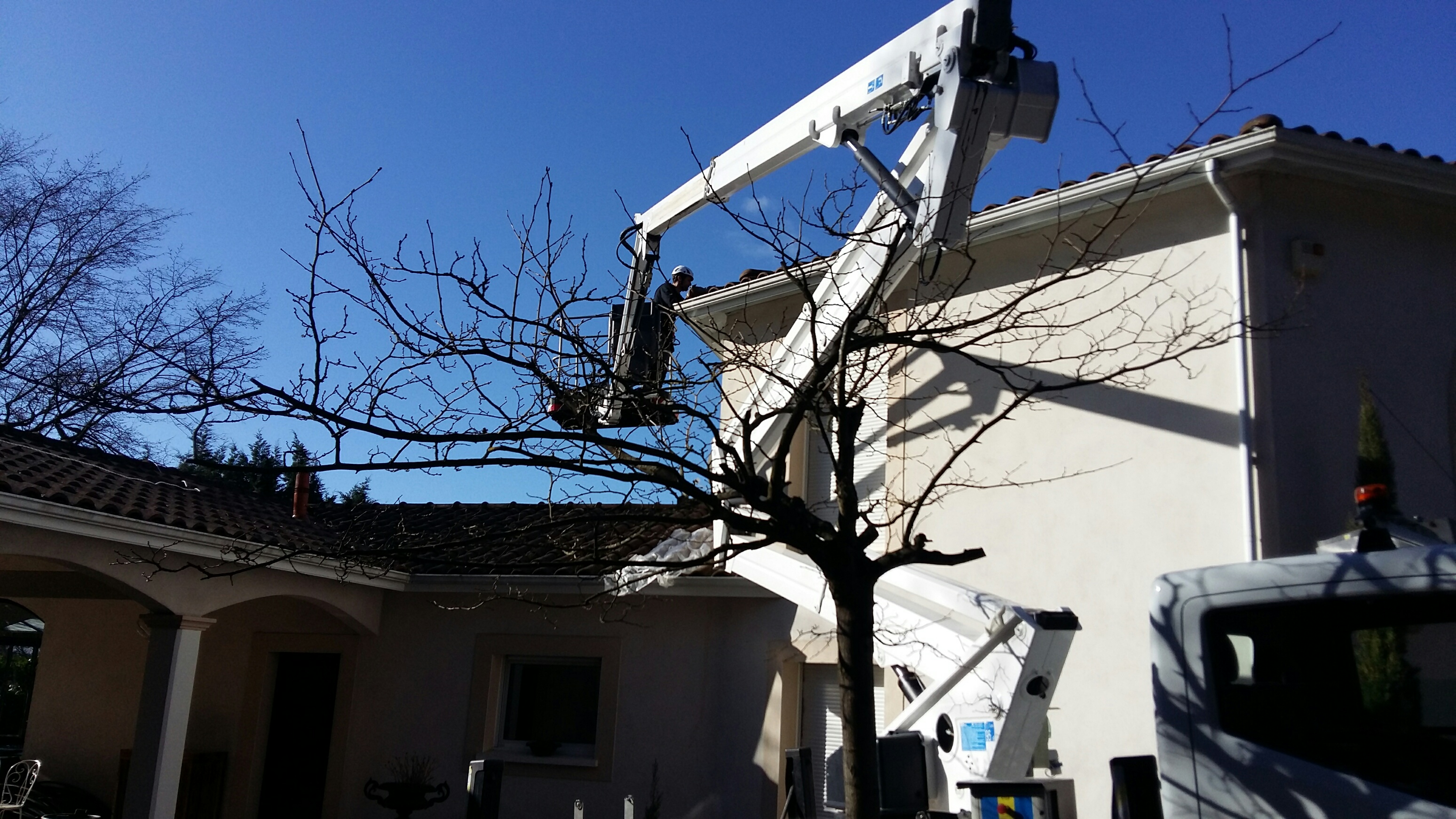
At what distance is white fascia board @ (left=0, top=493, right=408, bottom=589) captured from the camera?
24.5ft

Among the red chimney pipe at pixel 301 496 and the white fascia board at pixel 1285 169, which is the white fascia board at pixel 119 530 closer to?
the red chimney pipe at pixel 301 496

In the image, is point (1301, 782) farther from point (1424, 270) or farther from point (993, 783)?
point (1424, 270)

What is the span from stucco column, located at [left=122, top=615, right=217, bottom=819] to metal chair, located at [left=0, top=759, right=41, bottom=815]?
188 cm

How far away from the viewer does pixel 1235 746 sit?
12.6 feet

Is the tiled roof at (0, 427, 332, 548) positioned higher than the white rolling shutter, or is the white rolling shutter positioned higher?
the tiled roof at (0, 427, 332, 548)

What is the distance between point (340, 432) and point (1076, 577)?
18.5 ft

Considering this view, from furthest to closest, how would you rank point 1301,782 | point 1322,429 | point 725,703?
point 725,703 → point 1322,429 → point 1301,782

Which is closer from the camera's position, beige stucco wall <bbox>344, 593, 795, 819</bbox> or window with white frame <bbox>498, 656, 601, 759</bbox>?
beige stucco wall <bbox>344, 593, 795, 819</bbox>

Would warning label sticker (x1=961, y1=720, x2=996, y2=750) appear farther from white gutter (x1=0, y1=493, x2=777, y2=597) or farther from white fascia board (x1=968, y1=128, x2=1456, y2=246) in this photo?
white fascia board (x1=968, y1=128, x2=1456, y2=246)

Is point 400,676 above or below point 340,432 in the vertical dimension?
below

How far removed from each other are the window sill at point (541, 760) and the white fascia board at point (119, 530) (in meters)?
2.86

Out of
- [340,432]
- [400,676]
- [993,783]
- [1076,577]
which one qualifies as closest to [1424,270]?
[1076,577]

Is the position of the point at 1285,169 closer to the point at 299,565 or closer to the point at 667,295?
the point at 667,295

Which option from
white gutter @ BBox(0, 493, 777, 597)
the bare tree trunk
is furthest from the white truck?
white gutter @ BBox(0, 493, 777, 597)
